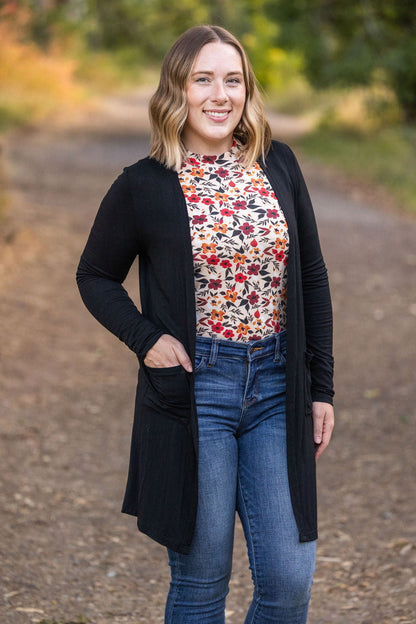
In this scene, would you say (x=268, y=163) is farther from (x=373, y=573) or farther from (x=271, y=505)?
(x=373, y=573)

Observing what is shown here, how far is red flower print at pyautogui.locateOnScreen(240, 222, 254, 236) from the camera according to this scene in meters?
2.42

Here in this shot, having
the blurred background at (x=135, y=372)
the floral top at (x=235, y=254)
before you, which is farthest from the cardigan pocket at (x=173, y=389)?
the blurred background at (x=135, y=372)

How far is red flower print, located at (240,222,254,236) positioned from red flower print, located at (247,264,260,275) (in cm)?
9

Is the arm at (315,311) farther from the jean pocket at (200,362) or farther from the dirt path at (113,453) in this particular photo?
the dirt path at (113,453)

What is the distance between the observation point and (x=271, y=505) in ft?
7.79

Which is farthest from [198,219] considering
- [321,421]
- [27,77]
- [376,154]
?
[27,77]

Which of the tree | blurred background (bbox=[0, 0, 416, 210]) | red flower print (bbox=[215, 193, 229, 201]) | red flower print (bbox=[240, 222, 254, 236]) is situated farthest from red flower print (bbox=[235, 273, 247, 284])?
the tree

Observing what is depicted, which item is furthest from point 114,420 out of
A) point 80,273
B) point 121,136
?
point 121,136

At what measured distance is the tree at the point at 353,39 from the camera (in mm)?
18188

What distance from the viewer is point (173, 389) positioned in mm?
2398

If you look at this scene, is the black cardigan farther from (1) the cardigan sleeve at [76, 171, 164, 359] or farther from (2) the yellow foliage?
(2) the yellow foliage

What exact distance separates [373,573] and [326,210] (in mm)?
9367

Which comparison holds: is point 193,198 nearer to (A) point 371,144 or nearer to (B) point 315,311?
(B) point 315,311

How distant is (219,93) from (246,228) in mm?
415
